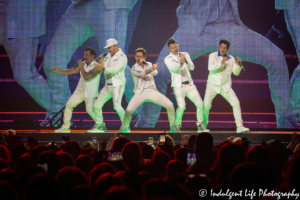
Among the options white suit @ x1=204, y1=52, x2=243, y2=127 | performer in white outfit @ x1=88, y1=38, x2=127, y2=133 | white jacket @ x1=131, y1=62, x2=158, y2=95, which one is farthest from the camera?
white suit @ x1=204, y1=52, x2=243, y2=127

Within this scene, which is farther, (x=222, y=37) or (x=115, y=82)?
(x=222, y=37)

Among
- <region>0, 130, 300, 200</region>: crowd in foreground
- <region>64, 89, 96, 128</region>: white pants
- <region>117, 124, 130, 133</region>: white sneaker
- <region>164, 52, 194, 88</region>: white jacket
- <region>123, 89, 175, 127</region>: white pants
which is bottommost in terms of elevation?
<region>117, 124, 130, 133</region>: white sneaker

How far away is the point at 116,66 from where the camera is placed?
7.38 m

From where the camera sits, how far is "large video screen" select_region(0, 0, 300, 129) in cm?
910

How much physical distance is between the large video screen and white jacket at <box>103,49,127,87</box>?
5.18ft

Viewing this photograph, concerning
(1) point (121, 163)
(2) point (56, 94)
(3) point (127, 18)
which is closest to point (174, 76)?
(3) point (127, 18)

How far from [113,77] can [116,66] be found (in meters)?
0.29

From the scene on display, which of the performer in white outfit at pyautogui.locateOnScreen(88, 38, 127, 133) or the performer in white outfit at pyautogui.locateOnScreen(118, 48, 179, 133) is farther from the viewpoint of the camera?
the performer in white outfit at pyautogui.locateOnScreen(88, 38, 127, 133)

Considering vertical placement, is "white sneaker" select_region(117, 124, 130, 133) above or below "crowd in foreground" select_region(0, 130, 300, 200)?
below

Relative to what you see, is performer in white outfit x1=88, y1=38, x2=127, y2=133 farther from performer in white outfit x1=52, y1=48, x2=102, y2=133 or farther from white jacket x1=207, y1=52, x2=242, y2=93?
white jacket x1=207, y1=52, x2=242, y2=93

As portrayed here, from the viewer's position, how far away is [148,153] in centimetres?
384

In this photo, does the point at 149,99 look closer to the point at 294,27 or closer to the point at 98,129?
the point at 98,129

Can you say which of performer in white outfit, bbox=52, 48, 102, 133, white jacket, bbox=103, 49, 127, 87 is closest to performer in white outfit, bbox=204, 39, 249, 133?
white jacket, bbox=103, 49, 127, 87

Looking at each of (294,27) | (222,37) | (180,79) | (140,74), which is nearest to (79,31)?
(140,74)
